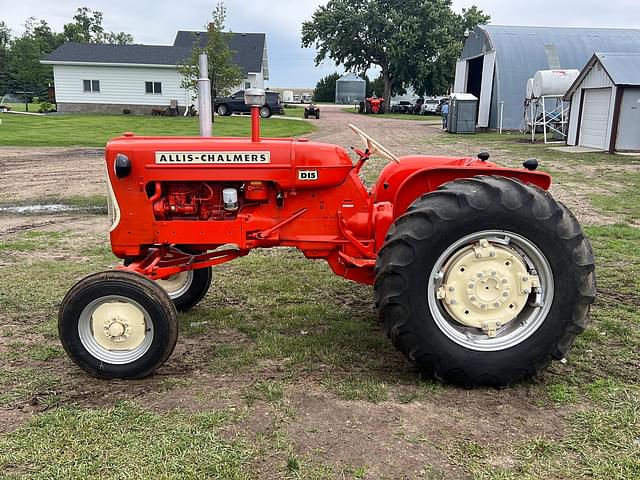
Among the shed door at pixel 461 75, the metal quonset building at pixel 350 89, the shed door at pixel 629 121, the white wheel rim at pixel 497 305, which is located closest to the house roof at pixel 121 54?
the shed door at pixel 461 75

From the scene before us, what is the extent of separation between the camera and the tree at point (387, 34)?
154 feet

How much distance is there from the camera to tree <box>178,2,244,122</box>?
1246 inches

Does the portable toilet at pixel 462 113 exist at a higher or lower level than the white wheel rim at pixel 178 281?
higher

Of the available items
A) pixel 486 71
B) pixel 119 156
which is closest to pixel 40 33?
pixel 486 71

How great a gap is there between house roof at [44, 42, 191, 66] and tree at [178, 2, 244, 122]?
5.03 m

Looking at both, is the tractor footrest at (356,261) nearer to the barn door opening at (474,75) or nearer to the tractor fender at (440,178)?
the tractor fender at (440,178)

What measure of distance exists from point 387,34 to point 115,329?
158 feet

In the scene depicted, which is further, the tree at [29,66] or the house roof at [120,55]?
the tree at [29,66]

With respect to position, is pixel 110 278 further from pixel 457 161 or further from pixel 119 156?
pixel 457 161

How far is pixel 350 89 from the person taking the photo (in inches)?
2657

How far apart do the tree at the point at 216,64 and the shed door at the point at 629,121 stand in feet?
67.4

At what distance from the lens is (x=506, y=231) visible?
10.5 feet

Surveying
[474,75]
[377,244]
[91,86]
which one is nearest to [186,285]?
[377,244]

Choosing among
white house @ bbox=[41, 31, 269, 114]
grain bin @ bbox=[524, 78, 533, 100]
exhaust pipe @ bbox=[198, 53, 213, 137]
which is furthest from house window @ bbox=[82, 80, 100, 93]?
exhaust pipe @ bbox=[198, 53, 213, 137]
